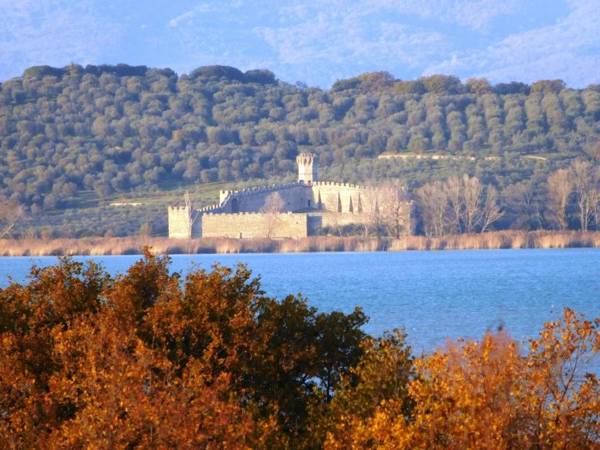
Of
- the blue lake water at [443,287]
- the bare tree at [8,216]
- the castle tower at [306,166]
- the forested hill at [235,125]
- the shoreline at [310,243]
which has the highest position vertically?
the forested hill at [235,125]

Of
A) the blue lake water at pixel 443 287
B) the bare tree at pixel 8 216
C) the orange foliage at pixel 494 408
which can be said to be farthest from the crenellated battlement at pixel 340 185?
the orange foliage at pixel 494 408

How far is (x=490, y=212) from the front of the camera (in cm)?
6575

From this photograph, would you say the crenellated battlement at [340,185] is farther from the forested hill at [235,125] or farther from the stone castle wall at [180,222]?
the stone castle wall at [180,222]

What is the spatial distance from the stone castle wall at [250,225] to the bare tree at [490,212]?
336 inches

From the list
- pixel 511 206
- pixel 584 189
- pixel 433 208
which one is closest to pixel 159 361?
pixel 433 208

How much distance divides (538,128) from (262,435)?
8078 cm

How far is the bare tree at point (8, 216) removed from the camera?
218 feet

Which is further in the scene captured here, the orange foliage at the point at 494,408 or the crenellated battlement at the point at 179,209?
the crenellated battlement at the point at 179,209

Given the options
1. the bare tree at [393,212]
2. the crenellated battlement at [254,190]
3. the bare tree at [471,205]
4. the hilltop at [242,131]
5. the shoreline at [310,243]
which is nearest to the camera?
the shoreline at [310,243]

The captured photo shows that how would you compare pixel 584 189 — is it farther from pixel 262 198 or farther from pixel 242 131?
pixel 242 131

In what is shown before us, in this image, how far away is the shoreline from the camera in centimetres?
5941

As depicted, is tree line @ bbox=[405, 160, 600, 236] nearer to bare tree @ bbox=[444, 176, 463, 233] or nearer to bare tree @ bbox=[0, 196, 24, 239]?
bare tree @ bbox=[444, 176, 463, 233]

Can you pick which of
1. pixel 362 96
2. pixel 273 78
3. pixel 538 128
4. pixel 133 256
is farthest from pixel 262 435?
pixel 273 78

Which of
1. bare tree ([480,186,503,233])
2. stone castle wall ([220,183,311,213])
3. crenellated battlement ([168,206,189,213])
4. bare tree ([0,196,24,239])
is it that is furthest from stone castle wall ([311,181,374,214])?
bare tree ([0,196,24,239])
